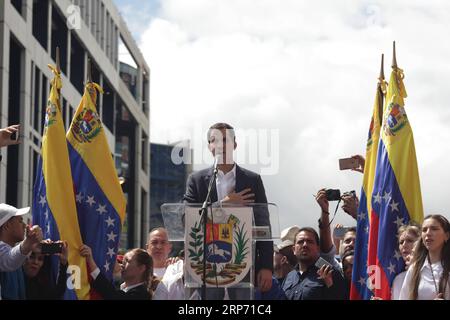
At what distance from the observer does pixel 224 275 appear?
8477mm

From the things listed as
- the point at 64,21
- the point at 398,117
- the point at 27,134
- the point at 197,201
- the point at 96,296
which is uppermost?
the point at 64,21

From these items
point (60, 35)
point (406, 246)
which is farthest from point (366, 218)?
point (60, 35)

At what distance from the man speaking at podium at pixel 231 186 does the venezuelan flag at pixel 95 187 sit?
1.92 meters

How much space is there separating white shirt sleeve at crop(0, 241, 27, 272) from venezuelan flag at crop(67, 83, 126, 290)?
85.7 inches

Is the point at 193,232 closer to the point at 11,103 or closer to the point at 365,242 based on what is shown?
the point at 365,242

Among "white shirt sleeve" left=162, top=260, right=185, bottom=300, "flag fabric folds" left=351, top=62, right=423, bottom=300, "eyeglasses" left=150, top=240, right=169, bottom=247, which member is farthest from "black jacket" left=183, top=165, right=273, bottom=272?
"eyeglasses" left=150, top=240, right=169, bottom=247

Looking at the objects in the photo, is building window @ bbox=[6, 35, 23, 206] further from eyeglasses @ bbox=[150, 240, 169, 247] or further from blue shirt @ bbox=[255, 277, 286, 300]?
blue shirt @ bbox=[255, 277, 286, 300]

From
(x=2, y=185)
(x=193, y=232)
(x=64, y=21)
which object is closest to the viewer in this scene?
(x=193, y=232)

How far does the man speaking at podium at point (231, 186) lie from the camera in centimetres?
904

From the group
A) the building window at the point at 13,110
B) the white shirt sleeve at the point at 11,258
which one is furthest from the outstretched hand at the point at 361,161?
the building window at the point at 13,110

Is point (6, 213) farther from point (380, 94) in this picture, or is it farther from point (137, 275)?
point (380, 94)

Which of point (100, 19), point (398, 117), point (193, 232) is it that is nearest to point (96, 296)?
point (193, 232)

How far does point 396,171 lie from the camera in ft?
33.4

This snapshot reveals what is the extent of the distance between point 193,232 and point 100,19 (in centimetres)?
4355
